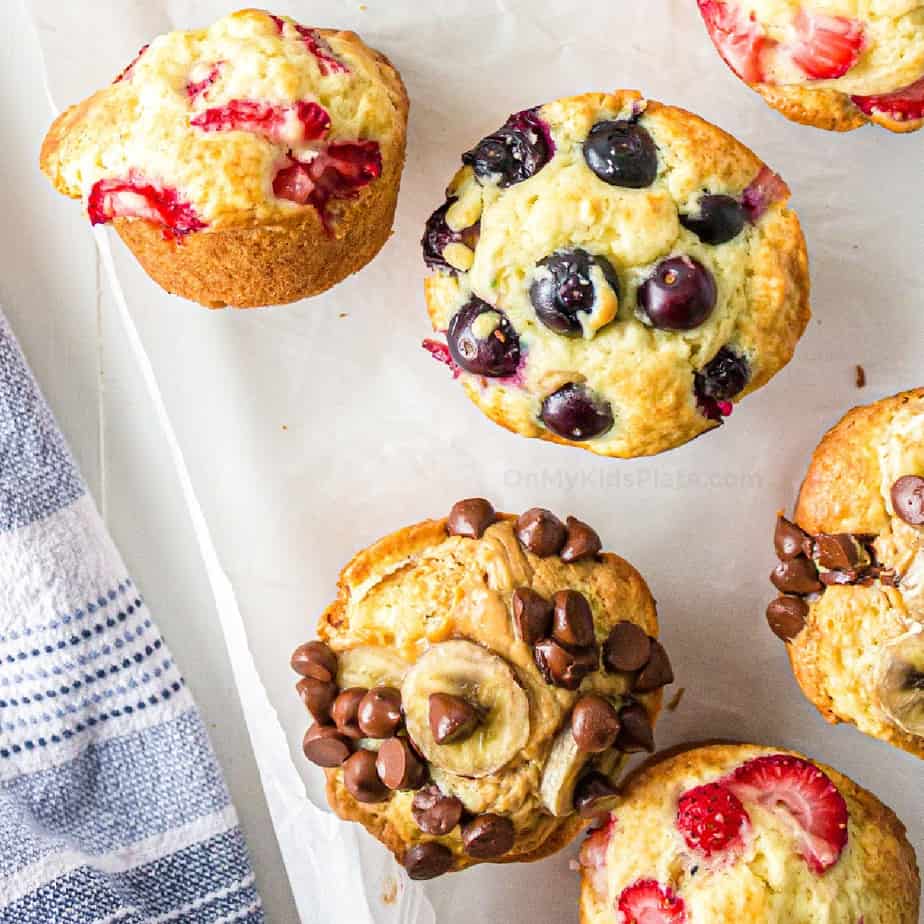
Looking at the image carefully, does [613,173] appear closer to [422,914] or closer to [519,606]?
[519,606]

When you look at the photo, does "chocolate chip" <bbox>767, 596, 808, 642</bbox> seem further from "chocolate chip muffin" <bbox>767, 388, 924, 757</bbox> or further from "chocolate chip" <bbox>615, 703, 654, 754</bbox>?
"chocolate chip" <bbox>615, 703, 654, 754</bbox>

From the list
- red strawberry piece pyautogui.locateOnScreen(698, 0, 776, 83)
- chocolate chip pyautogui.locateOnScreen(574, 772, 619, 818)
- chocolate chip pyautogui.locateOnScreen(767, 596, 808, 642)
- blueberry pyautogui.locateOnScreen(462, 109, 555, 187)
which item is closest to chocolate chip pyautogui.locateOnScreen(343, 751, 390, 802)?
chocolate chip pyautogui.locateOnScreen(574, 772, 619, 818)

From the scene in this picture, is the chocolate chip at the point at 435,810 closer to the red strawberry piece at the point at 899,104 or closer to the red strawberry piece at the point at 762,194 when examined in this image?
the red strawberry piece at the point at 762,194

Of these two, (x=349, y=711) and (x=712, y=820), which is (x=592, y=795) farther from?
(x=349, y=711)

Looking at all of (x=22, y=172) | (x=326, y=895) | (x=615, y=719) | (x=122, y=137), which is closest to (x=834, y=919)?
Result: (x=615, y=719)

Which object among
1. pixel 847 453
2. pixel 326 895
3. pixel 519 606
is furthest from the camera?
pixel 326 895

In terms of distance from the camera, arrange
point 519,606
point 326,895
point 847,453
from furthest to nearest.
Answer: point 326,895, point 847,453, point 519,606

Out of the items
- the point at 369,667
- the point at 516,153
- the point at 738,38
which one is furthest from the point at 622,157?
the point at 369,667
